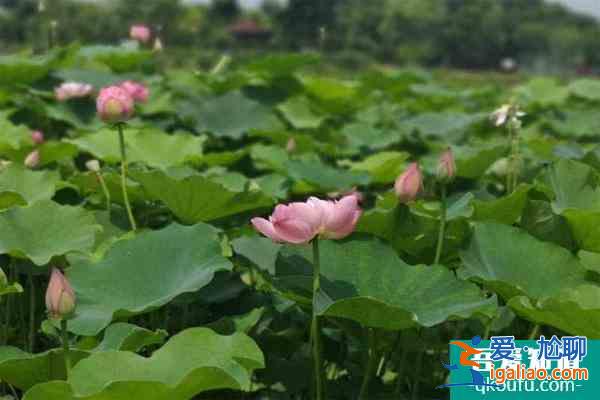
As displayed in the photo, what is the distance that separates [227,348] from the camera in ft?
3.23

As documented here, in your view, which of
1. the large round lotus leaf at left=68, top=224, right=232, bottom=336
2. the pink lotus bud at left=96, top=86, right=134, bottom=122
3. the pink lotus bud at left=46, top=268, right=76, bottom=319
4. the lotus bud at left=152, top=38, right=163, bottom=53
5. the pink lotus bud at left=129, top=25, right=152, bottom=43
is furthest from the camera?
the pink lotus bud at left=129, top=25, right=152, bottom=43

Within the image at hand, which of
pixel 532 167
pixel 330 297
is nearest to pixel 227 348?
pixel 330 297

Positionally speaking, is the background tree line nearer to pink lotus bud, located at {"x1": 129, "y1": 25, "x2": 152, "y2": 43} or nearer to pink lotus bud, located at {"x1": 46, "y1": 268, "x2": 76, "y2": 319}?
pink lotus bud, located at {"x1": 129, "y1": 25, "x2": 152, "y2": 43}

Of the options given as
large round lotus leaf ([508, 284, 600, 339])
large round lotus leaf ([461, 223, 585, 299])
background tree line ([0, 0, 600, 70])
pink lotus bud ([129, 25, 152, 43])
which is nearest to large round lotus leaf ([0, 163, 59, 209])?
large round lotus leaf ([461, 223, 585, 299])

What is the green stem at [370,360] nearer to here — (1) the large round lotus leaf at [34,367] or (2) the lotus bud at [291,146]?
(1) the large round lotus leaf at [34,367]

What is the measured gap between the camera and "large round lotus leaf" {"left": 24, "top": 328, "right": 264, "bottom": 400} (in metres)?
0.85

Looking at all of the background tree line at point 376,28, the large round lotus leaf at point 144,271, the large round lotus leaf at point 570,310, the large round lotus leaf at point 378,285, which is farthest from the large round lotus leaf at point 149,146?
the background tree line at point 376,28

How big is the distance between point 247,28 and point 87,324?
131 ft

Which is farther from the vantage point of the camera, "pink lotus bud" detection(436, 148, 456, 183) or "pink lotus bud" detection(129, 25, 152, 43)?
"pink lotus bud" detection(129, 25, 152, 43)

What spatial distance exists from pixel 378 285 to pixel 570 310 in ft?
0.77

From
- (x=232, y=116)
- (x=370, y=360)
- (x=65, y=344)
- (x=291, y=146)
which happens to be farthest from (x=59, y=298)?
(x=232, y=116)

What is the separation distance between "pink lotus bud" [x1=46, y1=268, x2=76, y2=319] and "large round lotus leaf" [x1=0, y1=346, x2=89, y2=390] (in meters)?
0.05

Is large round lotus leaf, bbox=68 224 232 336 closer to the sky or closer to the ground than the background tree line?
closer to the sky

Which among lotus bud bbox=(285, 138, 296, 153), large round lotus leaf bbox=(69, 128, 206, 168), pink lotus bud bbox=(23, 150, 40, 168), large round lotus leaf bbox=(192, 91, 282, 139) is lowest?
→ large round lotus leaf bbox=(192, 91, 282, 139)
